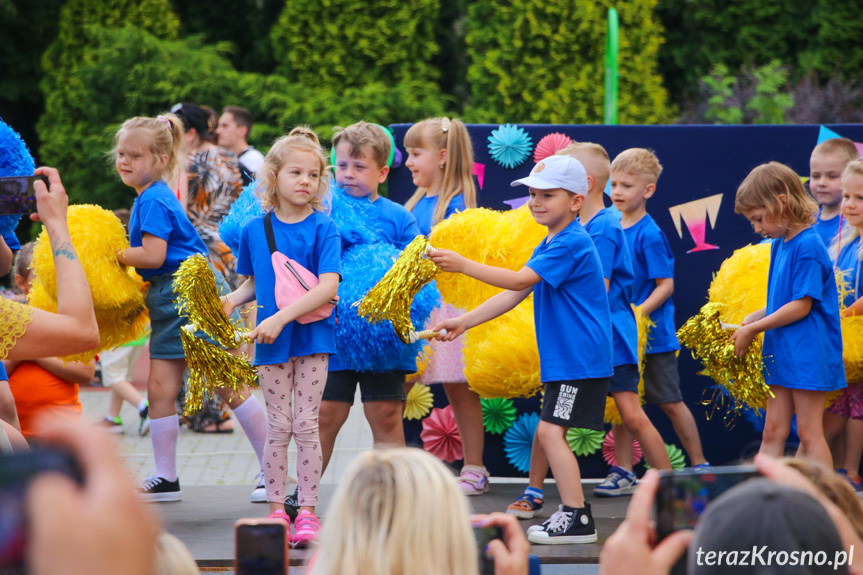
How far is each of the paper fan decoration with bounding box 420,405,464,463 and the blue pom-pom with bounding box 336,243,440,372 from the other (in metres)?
0.99

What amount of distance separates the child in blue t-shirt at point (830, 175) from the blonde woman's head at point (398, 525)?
405cm

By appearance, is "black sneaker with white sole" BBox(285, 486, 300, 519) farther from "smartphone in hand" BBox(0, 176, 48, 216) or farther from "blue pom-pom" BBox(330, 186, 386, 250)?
"smartphone in hand" BBox(0, 176, 48, 216)

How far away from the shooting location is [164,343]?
16.0 feet

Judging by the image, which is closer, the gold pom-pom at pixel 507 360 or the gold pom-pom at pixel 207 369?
the gold pom-pom at pixel 207 369

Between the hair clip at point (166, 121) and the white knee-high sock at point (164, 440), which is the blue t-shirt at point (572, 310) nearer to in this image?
the white knee-high sock at point (164, 440)

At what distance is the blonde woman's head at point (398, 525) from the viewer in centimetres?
158

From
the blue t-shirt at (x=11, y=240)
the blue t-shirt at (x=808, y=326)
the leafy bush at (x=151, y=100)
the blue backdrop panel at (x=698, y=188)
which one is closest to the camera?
the blue t-shirt at (x=11, y=240)

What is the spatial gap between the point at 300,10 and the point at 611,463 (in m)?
9.77

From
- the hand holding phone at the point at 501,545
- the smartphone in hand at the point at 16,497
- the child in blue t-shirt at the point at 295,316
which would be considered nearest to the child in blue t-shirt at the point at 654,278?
the child in blue t-shirt at the point at 295,316

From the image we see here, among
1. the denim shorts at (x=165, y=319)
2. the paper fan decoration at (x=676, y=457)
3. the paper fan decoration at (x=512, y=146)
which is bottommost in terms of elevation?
the paper fan decoration at (x=676, y=457)

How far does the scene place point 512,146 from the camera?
5.43m

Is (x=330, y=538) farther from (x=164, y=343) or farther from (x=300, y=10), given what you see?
(x=300, y=10)

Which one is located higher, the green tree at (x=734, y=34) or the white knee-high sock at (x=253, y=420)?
the green tree at (x=734, y=34)

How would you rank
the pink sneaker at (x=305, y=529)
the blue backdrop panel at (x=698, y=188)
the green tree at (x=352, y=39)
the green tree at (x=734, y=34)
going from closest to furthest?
1. the pink sneaker at (x=305, y=529)
2. the blue backdrop panel at (x=698, y=188)
3. the green tree at (x=352, y=39)
4. the green tree at (x=734, y=34)
